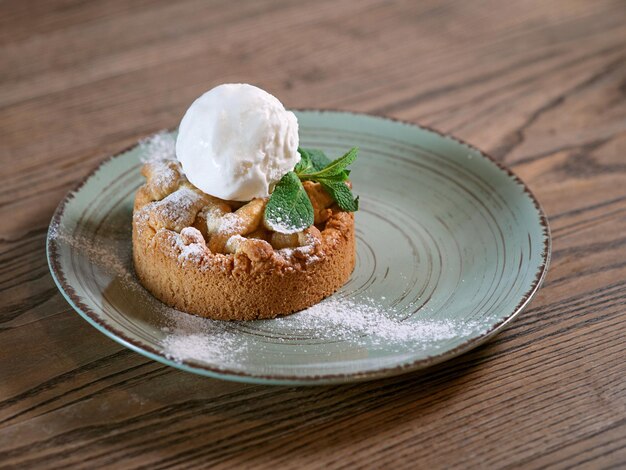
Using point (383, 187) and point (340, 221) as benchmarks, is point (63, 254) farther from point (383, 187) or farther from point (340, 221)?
point (383, 187)

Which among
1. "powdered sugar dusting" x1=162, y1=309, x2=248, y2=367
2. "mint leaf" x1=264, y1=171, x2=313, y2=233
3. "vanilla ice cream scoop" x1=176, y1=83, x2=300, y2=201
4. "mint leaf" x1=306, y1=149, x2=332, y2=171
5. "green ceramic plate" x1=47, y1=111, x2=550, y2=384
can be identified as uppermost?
"vanilla ice cream scoop" x1=176, y1=83, x2=300, y2=201

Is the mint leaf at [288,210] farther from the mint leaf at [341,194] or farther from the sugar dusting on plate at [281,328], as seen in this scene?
the sugar dusting on plate at [281,328]

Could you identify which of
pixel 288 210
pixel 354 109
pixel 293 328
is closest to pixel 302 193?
pixel 288 210

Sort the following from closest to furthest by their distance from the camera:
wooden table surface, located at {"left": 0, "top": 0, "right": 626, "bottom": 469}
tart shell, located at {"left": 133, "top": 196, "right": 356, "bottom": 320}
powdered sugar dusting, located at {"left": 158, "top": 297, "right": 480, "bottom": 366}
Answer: wooden table surface, located at {"left": 0, "top": 0, "right": 626, "bottom": 469} < powdered sugar dusting, located at {"left": 158, "top": 297, "right": 480, "bottom": 366} < tart shell, located at {"left": 133, "top": 196, "right": 356, "bottom": 320}

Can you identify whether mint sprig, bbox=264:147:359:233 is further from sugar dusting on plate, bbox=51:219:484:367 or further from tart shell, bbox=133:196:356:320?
sugar dusting on plate, bbox=51:219:484:367

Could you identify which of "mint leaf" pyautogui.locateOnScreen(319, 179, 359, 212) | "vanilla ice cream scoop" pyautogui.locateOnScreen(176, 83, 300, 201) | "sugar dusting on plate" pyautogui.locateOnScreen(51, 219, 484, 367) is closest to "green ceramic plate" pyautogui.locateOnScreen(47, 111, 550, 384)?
"sugar dusting on plate" pyautogui.locateOnScreen(51, 219, 484, 367)

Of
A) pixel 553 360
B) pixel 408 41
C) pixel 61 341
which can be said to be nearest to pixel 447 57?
pixel 408 41

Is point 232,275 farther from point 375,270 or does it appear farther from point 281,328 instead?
point 375,270

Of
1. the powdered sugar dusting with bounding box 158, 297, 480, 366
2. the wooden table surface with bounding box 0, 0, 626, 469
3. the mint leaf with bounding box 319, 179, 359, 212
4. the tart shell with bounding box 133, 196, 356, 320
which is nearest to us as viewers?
the wooden table surface with bounding box 0, 0, 626, 469
